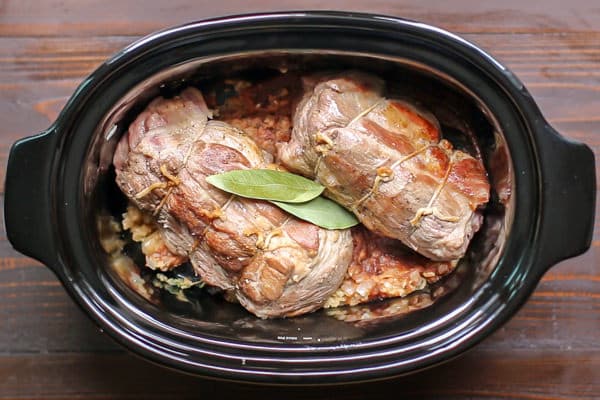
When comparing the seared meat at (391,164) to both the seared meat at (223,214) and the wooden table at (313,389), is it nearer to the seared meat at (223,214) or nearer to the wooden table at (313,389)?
the seared meat at (223,214)

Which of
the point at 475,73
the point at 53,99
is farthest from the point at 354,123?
the point at 53,99

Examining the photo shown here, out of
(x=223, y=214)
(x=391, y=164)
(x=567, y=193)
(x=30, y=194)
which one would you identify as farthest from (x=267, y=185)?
(x=567, y=193)

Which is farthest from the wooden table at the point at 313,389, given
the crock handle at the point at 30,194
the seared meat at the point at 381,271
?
the crock handle at the point at 30,194

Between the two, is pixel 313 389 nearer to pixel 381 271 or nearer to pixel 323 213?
pixel 381 271

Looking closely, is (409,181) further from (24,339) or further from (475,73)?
(24,339)

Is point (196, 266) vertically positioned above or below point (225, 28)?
below

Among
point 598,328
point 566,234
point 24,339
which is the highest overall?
point 566,234

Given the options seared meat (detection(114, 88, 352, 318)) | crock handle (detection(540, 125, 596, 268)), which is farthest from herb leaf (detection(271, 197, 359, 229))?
crock handle (detection(540, 125, 596, 268))

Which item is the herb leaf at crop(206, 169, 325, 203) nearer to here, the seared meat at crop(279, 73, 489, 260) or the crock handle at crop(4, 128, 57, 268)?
the seared meat at crop(279, 73, 489, 260)
